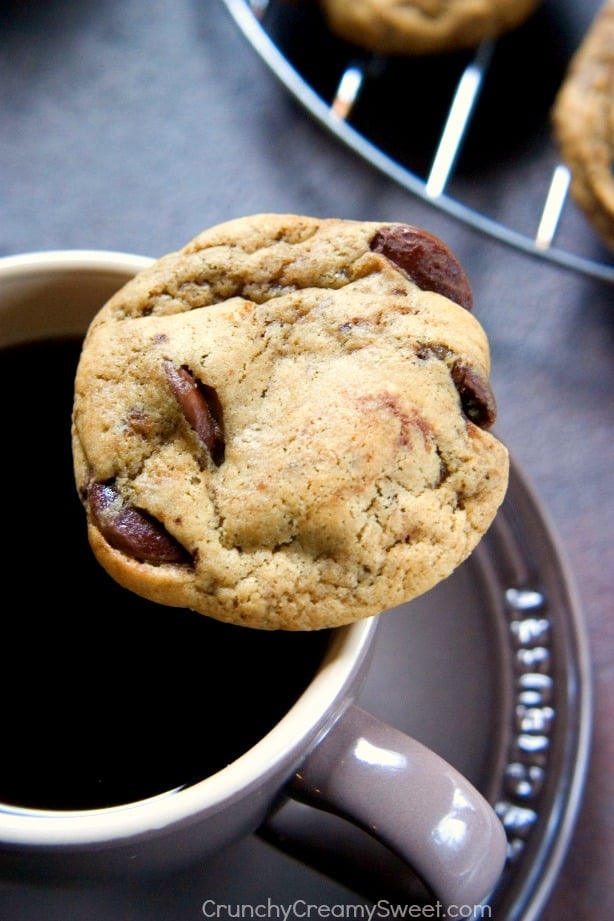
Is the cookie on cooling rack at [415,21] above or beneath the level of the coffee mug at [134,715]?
above

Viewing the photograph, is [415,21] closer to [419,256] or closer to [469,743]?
[419,256]

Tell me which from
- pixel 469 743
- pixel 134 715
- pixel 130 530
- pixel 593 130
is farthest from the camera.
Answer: pixel 593 130

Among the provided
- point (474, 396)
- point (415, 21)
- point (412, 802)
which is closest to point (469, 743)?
point (412, 802)

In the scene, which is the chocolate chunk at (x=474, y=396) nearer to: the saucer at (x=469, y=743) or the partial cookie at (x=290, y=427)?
the partial cookie at (x=290, y=427)

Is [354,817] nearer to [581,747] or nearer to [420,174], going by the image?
[581,747]

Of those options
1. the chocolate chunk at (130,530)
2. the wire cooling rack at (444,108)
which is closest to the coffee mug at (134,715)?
the chocolate chunk at (130,530)

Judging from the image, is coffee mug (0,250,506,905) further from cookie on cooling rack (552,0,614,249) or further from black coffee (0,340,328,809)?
cookie on cooling rack (552,0,614,249)
